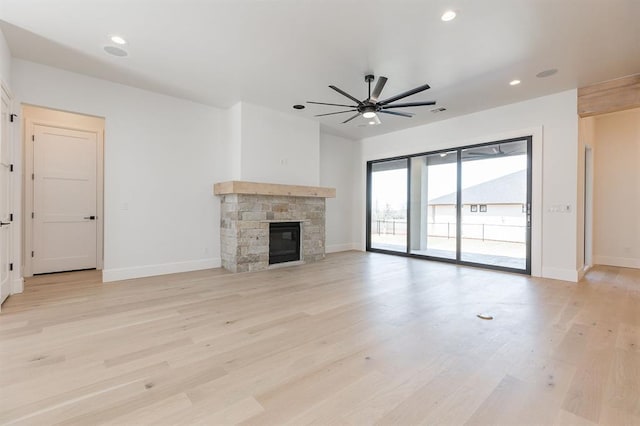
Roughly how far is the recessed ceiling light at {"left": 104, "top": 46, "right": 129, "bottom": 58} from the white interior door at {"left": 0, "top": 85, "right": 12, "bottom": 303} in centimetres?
126

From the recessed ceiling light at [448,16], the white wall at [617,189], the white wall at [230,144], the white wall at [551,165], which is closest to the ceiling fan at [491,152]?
the white wall at [551,165]

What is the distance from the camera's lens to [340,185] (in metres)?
7.91

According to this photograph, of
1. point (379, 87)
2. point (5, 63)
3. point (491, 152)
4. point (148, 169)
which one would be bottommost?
point (148, 169)

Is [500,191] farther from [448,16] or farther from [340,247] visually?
[340,247]

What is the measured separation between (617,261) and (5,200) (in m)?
10.2

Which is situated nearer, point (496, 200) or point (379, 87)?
point (379, 87)

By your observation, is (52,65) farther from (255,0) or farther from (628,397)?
(628,397)

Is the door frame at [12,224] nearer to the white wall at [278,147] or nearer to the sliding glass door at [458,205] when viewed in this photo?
the white wall at [278,147]

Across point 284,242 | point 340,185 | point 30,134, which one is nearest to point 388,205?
point 340,185

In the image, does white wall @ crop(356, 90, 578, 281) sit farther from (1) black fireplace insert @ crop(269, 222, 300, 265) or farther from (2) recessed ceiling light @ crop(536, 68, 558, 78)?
(1) black fireplace insert @ crop(269, 222, 300, 265)

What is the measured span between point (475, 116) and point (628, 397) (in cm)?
514

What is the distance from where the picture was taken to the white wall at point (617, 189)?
5715 millimetres

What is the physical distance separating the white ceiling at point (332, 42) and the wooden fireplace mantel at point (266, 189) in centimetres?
159

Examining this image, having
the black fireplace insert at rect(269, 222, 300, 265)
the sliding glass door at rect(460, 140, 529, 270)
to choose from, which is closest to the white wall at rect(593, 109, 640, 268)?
the sliding glass door at rect(460, 140, 529, 270)
